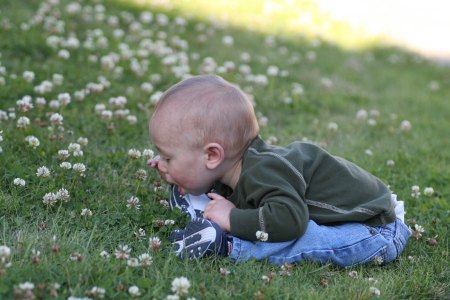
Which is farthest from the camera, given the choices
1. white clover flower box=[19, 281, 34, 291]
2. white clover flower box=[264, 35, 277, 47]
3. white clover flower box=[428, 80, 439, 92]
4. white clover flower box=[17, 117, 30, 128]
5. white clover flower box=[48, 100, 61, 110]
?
white clover flower box=[264, 35, 277, 47]

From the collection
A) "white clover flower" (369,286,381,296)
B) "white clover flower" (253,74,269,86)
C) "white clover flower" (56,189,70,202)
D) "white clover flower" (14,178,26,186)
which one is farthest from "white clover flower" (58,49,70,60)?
"white clover flower" (369,286,381,296)

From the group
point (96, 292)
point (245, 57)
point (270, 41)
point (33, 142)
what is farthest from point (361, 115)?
point (96, 292)

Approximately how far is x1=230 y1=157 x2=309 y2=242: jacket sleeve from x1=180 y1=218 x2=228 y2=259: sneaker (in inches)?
4.5

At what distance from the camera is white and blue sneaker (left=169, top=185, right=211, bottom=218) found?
3.42 m

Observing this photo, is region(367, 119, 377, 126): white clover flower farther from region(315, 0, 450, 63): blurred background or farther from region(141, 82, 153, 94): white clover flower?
region(315, 0, 450, 63): blurred background

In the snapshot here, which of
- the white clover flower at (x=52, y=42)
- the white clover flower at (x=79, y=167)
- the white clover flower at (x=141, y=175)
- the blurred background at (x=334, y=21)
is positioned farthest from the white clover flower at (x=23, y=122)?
the blurred background at (x=334, y=21)

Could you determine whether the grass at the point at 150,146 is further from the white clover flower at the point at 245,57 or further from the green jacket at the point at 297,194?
the green jacket at the point at 297,194

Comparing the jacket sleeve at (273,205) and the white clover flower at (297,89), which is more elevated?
the jacket sleeve at (273,205)

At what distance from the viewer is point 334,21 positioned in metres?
10.3

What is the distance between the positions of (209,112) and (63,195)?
40.0 inches

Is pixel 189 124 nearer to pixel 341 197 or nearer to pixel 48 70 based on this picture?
pixel 341 197

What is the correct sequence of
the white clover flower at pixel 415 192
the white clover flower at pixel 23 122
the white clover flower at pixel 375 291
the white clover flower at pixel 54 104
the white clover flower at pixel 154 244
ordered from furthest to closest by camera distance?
the white clover flower at pixel 54 104 < the white clover flower at pixel 415 192 < the white clover flower at pixel 23 122 < the white clover flower at pixel 154 244 < the white clover flower at pixel 375 291

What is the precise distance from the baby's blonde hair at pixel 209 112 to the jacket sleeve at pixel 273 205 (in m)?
0.22

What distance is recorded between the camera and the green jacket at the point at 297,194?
9.74 ft
